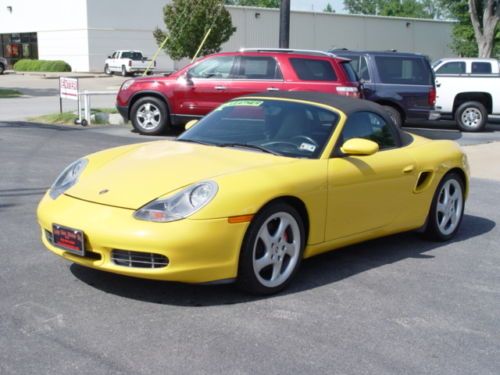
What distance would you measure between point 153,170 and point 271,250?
993mm

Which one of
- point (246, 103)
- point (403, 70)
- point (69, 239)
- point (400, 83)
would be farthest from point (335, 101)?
point (403, 70)

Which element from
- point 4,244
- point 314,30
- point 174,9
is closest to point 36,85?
point 174,9

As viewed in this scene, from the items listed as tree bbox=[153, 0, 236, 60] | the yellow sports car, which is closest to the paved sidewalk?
the yellow sports car

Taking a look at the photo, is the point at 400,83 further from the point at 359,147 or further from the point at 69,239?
the point at 69,239

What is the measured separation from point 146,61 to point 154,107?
3351 cm

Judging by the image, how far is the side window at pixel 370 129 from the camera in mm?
5684

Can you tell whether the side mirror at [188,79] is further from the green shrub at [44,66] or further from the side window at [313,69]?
the green shrub at [44,66]

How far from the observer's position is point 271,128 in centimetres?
566

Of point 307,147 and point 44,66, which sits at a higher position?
point 307,147

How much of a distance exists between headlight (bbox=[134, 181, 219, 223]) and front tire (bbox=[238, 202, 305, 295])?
0.36m

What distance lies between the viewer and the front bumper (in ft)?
14.3

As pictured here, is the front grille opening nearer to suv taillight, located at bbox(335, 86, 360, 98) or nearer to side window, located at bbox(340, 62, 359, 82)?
suv taillight, located at bbox(335, 86, 360, 98)

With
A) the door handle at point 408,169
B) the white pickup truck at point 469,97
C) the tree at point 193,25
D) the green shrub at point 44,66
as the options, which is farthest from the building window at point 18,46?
the door handle at point 408,169

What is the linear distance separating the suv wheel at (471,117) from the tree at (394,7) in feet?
307
